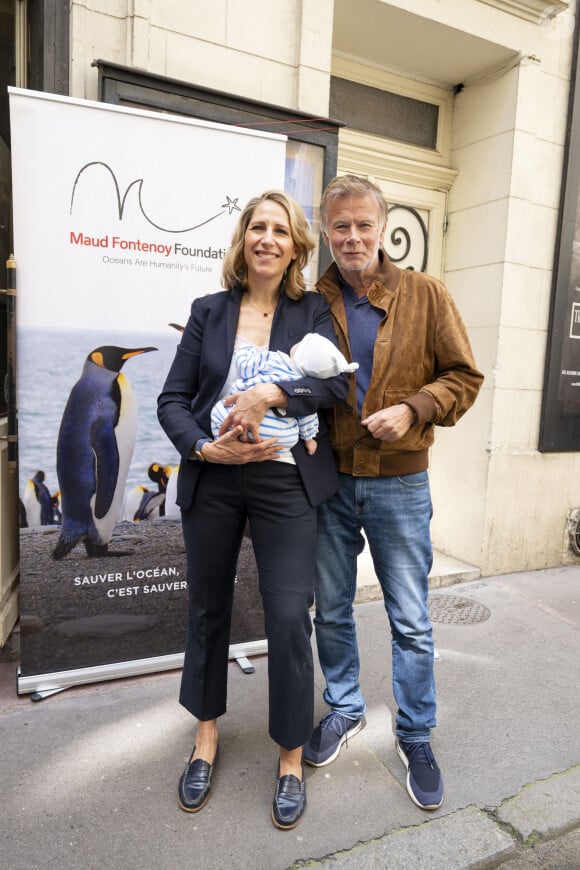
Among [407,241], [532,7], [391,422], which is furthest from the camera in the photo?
[407,241]

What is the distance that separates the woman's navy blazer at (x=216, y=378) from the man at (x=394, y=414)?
0.38 feet

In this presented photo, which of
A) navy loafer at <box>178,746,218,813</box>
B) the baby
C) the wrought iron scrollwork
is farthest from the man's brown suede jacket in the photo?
the wrought iron scrollwork

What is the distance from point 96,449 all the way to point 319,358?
139 cm

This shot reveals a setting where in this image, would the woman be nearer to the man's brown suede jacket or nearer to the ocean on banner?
the man's brown suede jacket

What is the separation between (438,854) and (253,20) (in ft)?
12.9

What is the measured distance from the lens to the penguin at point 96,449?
9.55 ft

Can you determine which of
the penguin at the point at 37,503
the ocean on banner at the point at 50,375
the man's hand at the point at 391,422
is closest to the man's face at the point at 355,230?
the man's hand at the point at 391,422

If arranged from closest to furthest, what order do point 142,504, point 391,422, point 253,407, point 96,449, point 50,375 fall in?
point 253,407 → point 391,422 → point 50,375 → point 96,449 → point 142,504

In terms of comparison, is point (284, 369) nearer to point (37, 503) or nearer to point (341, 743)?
point (37, 503)

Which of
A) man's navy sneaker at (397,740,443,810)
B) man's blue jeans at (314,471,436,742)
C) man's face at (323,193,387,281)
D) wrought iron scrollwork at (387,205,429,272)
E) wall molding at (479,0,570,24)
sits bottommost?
man's navy sneaker at (397,740,443,810)

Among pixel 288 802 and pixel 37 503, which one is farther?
pixel 37 503

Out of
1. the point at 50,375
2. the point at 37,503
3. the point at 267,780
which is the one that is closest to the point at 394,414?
the point at 267,780

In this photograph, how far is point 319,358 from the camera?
6.68ft

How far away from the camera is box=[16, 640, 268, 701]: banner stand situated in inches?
116
